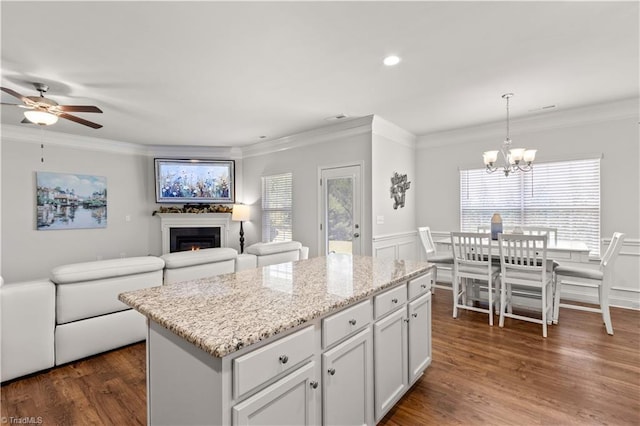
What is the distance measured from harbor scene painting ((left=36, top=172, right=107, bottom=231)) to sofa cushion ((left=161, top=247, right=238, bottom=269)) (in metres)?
3.69

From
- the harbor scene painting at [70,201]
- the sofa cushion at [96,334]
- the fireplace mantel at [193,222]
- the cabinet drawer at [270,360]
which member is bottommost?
the sofa cushion at [96,334]

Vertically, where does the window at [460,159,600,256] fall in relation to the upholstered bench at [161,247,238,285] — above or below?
above

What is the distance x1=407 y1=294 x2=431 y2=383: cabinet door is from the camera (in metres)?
2.16

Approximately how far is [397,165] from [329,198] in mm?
1264

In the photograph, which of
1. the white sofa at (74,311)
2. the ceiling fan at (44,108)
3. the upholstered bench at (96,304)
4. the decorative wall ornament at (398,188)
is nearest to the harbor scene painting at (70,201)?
the ceiling fan at (44,108)

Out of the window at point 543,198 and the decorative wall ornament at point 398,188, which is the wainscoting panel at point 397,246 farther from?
the window at point 543,198

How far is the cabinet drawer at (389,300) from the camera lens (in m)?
1.80

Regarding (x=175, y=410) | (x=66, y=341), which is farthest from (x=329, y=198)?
(x=175, y=410)

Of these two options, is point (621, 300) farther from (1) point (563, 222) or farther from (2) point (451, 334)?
(2) point (451, 334)

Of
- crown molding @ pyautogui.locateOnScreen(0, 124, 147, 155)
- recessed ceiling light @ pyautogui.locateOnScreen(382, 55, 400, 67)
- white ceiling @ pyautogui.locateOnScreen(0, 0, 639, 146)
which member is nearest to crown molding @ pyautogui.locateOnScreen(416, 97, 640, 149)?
white ceiling @ pyautogui.locateOnScreen(0, 0, 639, 146)

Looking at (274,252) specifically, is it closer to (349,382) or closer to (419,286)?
(419,286)

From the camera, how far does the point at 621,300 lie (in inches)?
159

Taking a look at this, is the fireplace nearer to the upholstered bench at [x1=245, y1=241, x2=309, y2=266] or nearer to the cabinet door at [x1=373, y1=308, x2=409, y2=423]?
the upholstered bench at [x1=245, y1=241, x2=309, y2=266]

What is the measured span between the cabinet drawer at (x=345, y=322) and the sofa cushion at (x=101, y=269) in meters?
2.15
